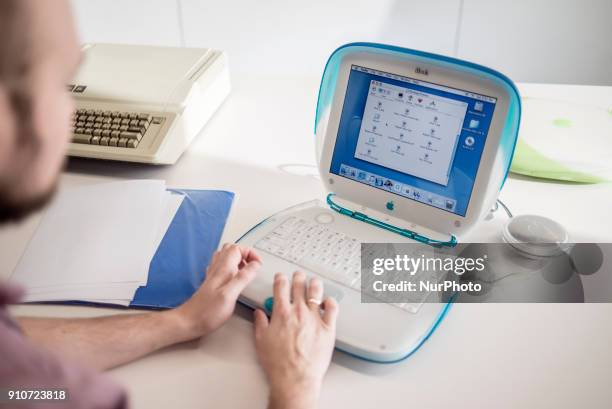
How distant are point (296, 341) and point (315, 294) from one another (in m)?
0.09

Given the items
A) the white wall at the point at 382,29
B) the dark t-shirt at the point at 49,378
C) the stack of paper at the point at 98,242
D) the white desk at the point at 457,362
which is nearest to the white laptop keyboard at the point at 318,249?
the white desk at the point at 457,362

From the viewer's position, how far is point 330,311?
764 millimetres

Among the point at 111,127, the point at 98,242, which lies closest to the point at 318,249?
the point at 98,242

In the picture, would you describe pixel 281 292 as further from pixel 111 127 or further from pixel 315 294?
pixel 111 127

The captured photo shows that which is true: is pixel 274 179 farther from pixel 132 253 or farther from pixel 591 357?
pixel 591 357

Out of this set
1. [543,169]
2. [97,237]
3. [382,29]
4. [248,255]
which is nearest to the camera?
[248,255]

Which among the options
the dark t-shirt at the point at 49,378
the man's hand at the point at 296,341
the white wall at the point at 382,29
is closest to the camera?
the dark t-shirt at the point at 49,378

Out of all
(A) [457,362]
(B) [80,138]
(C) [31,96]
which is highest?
(C) [31,96]

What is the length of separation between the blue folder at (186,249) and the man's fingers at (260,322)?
129 millimetres

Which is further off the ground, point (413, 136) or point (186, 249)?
point (413, 136)

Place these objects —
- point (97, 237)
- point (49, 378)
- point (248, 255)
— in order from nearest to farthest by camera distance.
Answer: point (49, 378) < point (248, 255) < point (97, 237)

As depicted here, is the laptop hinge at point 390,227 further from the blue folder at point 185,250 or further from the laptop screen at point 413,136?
Answer: the blue folder at point 185,250

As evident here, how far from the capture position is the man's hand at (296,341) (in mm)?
680

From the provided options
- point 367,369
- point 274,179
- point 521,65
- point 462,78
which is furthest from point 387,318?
point 521,65
